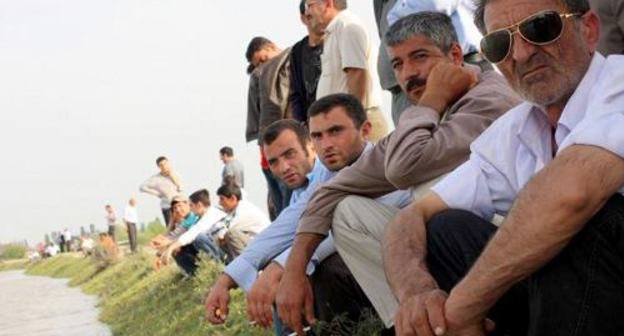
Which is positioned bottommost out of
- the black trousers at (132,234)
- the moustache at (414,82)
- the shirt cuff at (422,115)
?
the black trousers at (132,234)

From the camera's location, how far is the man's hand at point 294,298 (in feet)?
10.7

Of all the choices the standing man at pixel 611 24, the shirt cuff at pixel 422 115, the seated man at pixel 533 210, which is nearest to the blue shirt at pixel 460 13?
the standing man at pixel 611 24

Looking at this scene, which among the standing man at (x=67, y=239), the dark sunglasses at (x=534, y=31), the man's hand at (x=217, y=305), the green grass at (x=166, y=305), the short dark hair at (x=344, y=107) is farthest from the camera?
the standing man at (x=67, y=239)

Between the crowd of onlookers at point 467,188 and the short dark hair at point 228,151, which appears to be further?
the short dark hair at point 228,151

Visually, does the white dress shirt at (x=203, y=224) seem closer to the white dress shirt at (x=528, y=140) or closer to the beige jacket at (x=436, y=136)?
the beige jacket at (x=436, y=136)

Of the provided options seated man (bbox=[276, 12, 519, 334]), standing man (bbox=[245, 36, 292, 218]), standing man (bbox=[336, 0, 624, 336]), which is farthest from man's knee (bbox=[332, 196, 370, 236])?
standing man (bbox=[245, 36, 292, 218])

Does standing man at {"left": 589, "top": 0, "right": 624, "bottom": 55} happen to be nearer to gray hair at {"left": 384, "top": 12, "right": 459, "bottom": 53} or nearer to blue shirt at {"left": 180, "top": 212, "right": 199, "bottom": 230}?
gray hair at {"left": 384, "top": 12, "right": 459, "bottom": 53}

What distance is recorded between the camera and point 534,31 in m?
2.29

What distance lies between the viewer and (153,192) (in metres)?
12.6

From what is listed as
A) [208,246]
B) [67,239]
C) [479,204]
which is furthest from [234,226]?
[67,239]

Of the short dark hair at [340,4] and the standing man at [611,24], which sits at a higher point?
the short dark hair at [340,4]

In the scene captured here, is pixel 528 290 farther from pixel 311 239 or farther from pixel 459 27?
pixel 459 27

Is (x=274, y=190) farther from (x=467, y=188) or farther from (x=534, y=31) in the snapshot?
(x=534, y=31)

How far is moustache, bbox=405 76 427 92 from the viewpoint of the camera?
3.22m
